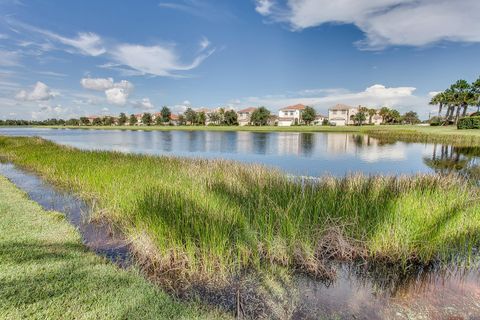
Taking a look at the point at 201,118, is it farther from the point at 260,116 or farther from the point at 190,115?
the point at 260,116

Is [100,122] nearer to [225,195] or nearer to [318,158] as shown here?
[318,158]

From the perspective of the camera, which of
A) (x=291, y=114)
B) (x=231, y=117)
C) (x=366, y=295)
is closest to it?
(x=366, y=295)

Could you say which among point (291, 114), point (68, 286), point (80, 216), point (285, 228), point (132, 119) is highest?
point (291, 114)

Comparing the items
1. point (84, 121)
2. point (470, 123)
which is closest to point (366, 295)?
point (470, 123)

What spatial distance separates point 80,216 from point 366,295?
6.61 metres

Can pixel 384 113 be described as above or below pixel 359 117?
above

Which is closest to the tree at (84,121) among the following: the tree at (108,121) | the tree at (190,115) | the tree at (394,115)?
the tree at (108,121)

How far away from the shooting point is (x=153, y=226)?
193 inches

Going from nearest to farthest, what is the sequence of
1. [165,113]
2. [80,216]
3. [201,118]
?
[80,216] < [201,118] < [165,113]

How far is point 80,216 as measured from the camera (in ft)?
23.6

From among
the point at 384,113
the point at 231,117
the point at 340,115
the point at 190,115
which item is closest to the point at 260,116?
the point at 231,117

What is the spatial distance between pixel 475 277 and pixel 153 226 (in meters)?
5.37

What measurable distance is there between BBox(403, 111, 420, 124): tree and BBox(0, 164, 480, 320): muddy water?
390ft

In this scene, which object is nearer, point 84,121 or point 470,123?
point 470,123
